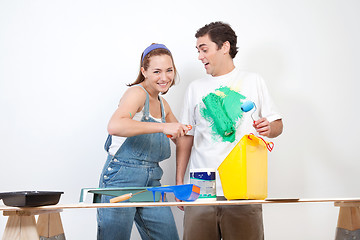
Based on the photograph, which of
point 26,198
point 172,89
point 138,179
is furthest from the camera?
point 172,89

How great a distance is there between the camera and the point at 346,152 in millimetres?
2500

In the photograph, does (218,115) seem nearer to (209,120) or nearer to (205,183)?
(209,120)

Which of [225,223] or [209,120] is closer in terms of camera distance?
[225,223]

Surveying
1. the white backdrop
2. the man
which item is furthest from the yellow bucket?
the white backdrop

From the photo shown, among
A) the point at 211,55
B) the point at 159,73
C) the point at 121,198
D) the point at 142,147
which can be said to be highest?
the point at 211,55

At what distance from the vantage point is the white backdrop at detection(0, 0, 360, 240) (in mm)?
2291

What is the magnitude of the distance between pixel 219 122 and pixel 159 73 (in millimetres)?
342

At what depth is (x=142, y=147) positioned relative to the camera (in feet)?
5.84

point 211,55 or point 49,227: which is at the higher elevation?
point 211,55

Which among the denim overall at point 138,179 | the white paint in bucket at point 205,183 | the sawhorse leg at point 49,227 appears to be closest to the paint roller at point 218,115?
the denim overall at point 138,179

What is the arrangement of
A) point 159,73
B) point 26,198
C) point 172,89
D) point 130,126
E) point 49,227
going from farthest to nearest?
point 172,89 < point 159,73 < point 130,126 < point 49,227 < point 26,198

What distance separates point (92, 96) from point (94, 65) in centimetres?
17

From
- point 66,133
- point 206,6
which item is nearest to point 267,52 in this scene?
point 206,6

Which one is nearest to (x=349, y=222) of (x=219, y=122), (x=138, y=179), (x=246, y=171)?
(x=246, y=171)
